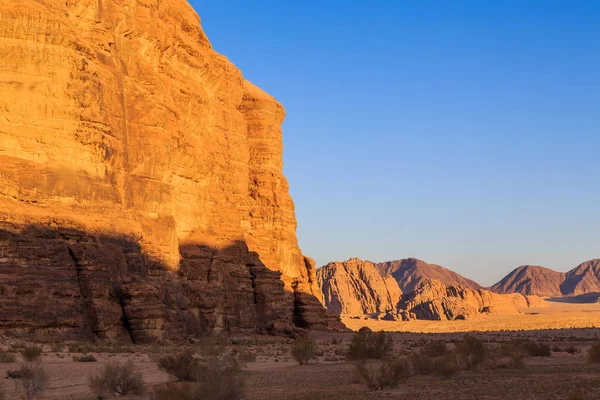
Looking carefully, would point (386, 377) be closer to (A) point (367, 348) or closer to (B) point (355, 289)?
(A) point (367, 348)

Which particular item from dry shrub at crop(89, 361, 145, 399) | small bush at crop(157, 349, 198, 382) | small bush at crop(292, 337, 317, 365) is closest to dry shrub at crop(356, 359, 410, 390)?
small bush at crop(157, 349, 198, 382)

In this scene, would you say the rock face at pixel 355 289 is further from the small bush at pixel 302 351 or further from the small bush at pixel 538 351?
the small bush at pixel 302 351

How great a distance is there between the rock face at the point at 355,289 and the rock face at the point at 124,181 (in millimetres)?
64702

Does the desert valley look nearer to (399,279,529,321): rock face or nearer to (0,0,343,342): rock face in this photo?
(0,0,343,342): rock face

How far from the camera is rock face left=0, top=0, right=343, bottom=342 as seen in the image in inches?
1369

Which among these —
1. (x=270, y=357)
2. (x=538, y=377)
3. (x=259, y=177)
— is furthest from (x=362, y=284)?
(x=538, y=377)

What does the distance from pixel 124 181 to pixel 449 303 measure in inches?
3196

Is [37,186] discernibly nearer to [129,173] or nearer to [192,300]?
[129,173]

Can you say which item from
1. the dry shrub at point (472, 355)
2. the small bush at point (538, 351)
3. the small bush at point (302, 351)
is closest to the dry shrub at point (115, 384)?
the small bush at point (302, 351)

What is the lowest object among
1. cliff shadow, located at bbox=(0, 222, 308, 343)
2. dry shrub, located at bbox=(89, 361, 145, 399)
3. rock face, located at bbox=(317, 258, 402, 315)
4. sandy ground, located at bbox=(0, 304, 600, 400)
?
A: sandy ground, located at bbox=(0, 304, 600, 400)

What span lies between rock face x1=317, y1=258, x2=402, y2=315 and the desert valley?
60809mm

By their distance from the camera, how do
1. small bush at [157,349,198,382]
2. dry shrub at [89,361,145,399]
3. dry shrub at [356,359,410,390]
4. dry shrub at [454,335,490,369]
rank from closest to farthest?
1. dry shrub at [89,361,145,399]
2. dry shrub at [356,359,410,390]
3. small bush at [157,349,198,382]
4. dry shrub at [454,335,490,369]

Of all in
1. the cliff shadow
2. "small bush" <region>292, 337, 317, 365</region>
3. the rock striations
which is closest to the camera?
"small bush" <region>292, 337, 317, 365</region>

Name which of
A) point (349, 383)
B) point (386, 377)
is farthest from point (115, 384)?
point (386, 377)
